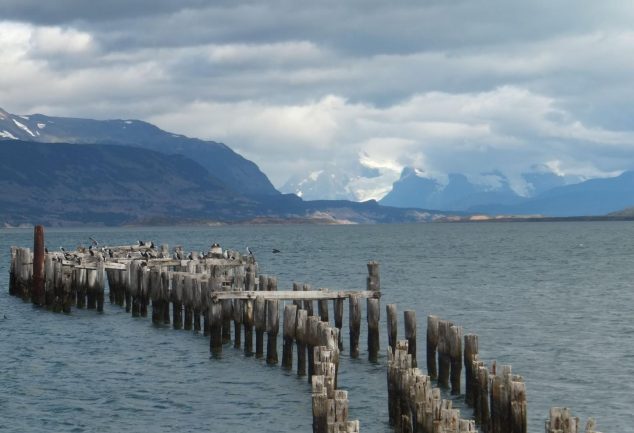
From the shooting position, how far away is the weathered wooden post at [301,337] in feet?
98.7

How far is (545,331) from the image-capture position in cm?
4559

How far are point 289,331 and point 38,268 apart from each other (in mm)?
23581

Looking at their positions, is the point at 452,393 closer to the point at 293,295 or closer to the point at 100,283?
the point at 293,295

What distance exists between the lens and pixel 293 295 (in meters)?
35.8

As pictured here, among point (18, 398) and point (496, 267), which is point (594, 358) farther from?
point (496, 267)

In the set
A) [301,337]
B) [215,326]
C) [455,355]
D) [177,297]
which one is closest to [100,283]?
[177,297]

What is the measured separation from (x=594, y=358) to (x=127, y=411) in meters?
17.3

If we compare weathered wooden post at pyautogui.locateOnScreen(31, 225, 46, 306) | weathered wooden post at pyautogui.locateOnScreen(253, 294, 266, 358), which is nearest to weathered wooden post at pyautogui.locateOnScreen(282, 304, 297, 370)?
weathered wooden post at pyautogui.locateOnScreen(253, 294, 266, 358)

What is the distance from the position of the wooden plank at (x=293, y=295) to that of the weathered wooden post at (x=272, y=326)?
1.11 metres

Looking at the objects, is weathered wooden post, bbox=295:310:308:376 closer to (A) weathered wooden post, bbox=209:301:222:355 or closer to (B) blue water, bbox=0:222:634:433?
(B) blue water, bbox=0:222:634:433

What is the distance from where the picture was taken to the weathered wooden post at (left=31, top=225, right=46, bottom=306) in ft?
165

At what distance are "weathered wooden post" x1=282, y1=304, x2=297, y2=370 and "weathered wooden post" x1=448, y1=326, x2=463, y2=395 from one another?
488 centimetres

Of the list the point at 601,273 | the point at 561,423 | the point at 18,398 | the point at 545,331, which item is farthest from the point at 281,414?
the point at 601,273

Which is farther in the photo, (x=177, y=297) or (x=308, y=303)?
Answer: (x=177, y=297)
